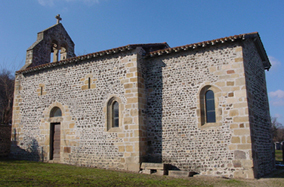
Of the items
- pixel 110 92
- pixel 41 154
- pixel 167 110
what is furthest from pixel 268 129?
pixel 41 154

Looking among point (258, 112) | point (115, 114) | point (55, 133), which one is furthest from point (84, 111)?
point (258, 112)

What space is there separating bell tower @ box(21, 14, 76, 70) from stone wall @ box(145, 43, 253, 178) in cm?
806

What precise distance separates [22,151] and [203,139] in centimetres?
1043

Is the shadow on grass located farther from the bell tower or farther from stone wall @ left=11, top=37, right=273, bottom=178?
the bell tower

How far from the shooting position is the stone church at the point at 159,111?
9992 mm

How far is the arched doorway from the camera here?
44.4ft

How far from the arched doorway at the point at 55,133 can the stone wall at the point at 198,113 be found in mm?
5201

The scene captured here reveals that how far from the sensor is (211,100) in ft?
34.7

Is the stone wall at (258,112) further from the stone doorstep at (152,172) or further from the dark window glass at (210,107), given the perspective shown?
the stone doorstep at (152,172)

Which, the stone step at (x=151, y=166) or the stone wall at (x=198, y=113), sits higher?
the stone wall at (x=198, y=113)

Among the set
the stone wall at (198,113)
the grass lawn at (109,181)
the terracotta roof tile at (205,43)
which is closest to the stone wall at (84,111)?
the stone wall at (198,113)

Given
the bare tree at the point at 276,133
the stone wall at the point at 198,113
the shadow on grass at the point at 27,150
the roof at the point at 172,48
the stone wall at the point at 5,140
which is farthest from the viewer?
the bare tree at the point at 276,133

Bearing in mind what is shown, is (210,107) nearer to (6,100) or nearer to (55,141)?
(55,141)

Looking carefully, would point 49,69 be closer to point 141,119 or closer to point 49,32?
point 49,32
